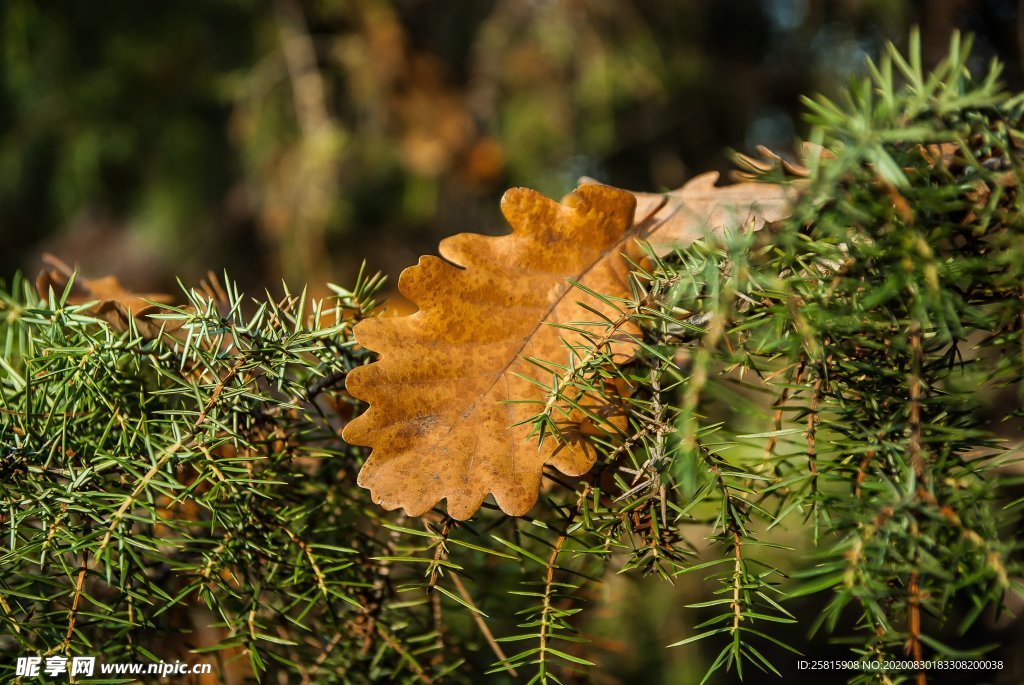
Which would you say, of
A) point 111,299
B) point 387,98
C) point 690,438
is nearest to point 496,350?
point 690,438

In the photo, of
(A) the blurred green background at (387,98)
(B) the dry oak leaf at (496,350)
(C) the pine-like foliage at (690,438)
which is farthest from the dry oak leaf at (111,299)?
(A) the blurred green background at (387,98)

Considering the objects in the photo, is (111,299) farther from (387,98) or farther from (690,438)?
(387,98)

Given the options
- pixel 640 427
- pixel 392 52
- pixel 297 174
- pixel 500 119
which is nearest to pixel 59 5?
pixel 297 174

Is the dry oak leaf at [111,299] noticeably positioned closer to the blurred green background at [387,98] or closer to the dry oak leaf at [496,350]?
the dry oak leaf at [496,350]

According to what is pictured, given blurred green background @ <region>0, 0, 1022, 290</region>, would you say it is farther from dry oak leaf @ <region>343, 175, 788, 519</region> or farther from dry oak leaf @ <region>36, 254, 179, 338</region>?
dry oak leaf @ <region>343, 175, 788, 519</region>
